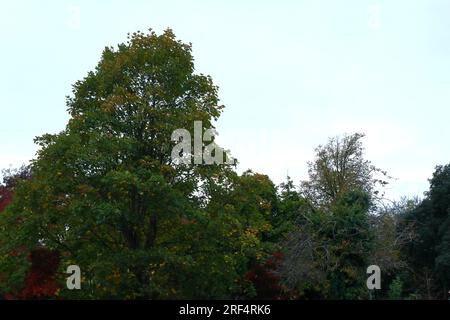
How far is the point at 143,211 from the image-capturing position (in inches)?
1070

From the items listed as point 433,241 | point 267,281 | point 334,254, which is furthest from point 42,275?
point 433,241

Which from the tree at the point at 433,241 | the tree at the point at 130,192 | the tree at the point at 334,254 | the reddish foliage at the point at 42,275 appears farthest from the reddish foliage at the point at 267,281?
the tree at the point at 433,241

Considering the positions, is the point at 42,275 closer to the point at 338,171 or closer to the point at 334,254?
the point at 334,254

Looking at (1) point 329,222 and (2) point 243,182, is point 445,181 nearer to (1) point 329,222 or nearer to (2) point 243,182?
(1) point 329,222

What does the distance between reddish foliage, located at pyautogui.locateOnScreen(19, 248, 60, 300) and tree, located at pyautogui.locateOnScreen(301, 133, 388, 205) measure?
34490mm

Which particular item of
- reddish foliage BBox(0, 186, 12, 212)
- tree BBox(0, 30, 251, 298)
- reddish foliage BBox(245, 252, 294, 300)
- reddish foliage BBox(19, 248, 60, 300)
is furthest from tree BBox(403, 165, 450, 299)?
reddish foliage BBox(0, 186, 12, 212)

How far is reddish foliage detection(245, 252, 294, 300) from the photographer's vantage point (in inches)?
1351

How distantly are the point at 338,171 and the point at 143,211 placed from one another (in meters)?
38.0

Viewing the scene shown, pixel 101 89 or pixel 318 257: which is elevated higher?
pixel 101 89

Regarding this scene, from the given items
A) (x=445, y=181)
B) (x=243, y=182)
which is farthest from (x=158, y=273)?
(x=445, y=181)
